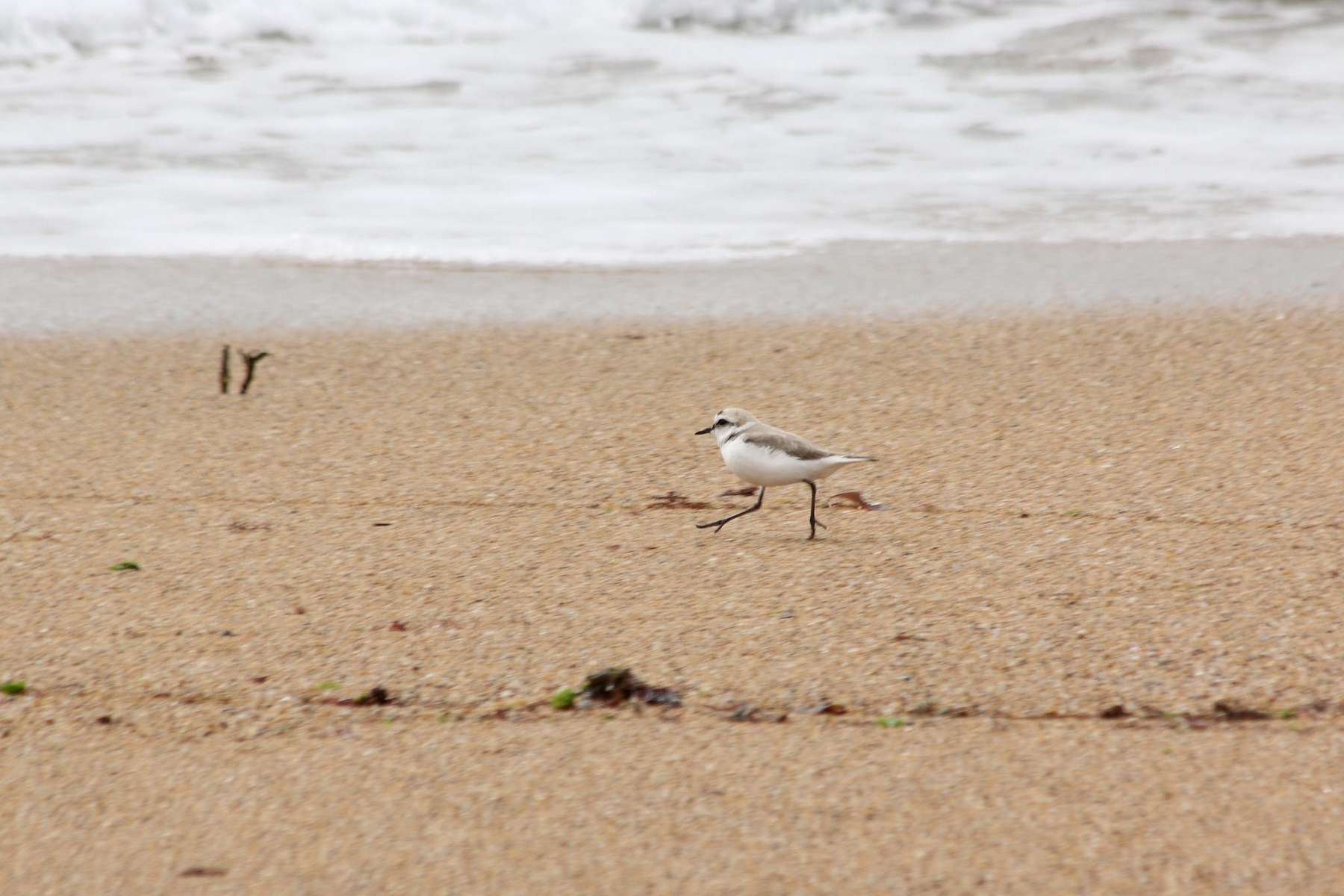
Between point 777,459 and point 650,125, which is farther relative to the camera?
point 650,125

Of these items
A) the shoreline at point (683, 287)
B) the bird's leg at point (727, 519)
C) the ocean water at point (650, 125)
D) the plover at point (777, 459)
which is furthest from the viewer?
the ocean water at point (650, 125)

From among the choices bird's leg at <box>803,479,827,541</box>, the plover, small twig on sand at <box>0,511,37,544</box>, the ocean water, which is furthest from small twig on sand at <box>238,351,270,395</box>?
bird's leg at <box>803,479,827,541</box>

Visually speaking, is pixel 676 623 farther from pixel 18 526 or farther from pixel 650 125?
pixel 650 125

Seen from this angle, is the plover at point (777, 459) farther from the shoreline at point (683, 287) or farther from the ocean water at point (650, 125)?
the ocean water at point (650, 125)

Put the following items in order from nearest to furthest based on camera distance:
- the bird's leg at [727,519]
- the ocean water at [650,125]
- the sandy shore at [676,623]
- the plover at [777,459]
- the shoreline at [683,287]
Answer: the sandy shore at [676,623] → the plover at [777,459] → the bird's leg at [727,519] → the shoreline at [683,287] → the ocean water at [650,125]

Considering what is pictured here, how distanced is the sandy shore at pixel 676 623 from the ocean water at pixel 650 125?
200 centimetres

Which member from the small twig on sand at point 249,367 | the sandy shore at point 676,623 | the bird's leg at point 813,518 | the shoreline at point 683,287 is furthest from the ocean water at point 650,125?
the bird's leg at point 813,518

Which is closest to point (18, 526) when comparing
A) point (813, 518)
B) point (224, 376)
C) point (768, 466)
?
point (224, 376)

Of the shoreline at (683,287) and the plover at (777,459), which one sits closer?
the plover at (777,459)

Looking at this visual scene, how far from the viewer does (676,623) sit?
11.1 feet

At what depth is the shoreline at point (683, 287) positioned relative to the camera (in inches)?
237

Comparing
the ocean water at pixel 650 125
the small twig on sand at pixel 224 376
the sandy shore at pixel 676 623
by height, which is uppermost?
the ocean water at pixel 650 125

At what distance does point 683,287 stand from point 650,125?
3.18m

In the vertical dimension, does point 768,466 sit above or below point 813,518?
above
